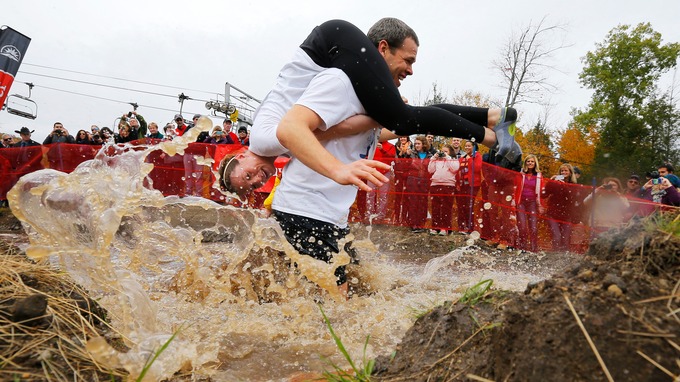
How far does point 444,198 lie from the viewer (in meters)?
8.18

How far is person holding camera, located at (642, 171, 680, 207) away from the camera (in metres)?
6.89

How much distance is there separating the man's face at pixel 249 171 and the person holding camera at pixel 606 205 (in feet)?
18.0

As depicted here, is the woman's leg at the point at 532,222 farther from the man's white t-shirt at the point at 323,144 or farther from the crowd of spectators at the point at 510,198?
the man's white t-shirt at the point at 323,144

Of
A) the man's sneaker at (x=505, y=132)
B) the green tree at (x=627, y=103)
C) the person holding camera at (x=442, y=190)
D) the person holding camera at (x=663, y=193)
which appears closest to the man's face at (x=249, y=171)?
the man's sneaker at (x=505, y=132)

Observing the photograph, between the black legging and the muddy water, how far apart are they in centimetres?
89

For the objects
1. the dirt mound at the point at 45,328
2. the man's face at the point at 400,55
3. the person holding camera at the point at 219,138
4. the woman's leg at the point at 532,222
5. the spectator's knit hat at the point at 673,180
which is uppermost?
the person holding camera at the point at 219,138

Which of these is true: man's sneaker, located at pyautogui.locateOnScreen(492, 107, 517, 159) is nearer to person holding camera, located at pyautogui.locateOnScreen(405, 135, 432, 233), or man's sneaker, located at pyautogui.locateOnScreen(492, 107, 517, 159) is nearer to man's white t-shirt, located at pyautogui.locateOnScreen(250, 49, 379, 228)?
man's white t-shirt, located at pyautogui.locateOnScreen(250, 49, 379, 228)

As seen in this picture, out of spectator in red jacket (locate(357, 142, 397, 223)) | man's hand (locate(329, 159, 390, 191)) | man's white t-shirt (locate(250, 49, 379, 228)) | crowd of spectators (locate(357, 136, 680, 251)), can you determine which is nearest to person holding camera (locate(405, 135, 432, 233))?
crowd of spectators (locate(357, 136, 680, 251))

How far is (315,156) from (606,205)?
6069mm

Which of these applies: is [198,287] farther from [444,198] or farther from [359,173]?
[444,198]

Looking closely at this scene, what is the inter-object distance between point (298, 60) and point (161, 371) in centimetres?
200

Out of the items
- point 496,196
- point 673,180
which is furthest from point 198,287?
point 673,180

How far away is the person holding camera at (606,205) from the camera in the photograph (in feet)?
21.7

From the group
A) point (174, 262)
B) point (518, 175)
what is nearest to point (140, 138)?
point (174, 262)
